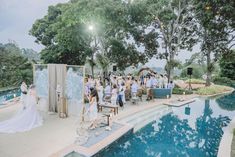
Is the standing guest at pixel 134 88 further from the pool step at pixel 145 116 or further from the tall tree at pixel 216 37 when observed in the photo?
the tall tree at pixel 216 37

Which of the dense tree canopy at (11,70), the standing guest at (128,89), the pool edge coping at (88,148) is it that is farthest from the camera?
the dense tree canopy at (11,70)

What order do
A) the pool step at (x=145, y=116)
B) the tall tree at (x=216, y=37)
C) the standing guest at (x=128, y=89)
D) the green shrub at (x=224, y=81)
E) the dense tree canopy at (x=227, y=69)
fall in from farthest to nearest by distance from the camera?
the dense tree canopy at (x=227, y=69) < the green shrub at (x=224, y=81) < the tall tree at (x=216, y=37) < the standing guest at (x=128, y=89) < the pool step at (x=145, y=116)

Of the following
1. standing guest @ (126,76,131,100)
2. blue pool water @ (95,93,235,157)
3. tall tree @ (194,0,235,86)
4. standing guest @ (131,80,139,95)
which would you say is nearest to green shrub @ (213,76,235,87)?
tall tree @ (194,0,235,86)

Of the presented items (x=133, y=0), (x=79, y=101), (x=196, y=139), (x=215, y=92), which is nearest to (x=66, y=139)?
(x=79, y=101)

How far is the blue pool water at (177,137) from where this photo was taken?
24.0ft

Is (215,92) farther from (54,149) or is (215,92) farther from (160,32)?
(54,149)

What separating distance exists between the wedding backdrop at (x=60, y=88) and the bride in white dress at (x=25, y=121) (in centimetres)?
126

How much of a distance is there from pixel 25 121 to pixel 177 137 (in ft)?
18.6

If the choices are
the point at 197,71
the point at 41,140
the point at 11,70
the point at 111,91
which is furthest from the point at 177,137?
the point at 197,71

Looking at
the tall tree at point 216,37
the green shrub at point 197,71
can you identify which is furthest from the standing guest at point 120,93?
the green shrub at point 197,71

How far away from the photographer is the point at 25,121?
333 inches

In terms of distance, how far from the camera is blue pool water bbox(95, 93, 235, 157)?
7321 millimetres

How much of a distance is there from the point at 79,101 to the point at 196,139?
470 centimetres

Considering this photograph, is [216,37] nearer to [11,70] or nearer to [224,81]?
[224,81]
